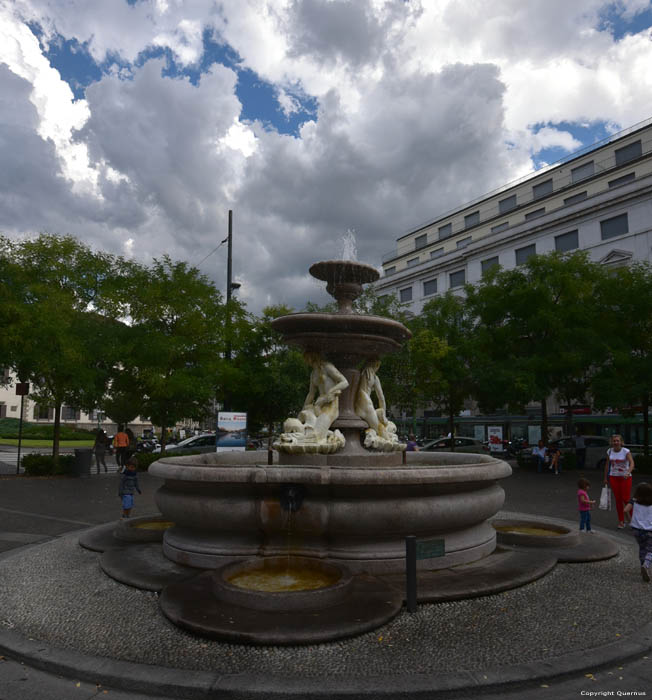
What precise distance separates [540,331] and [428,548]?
818 inches

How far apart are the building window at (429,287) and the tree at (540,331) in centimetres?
2704

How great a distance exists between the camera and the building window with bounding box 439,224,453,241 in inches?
2325

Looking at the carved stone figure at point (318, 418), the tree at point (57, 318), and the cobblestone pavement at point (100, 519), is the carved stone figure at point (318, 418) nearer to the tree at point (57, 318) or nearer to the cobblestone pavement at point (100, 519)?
the cobblestone pavement at point (100, 519)

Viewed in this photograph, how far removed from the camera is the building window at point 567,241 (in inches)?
1604

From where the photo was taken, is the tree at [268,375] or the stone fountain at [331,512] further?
the tree at [268,375]

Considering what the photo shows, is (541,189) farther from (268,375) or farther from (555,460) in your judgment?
(268,375)

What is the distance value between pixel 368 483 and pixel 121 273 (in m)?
18.8

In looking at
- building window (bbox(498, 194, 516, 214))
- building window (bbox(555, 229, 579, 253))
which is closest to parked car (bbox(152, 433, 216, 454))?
building window (bbox(555, 229, 579, 253))

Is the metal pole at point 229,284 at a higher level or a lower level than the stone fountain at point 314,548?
higher

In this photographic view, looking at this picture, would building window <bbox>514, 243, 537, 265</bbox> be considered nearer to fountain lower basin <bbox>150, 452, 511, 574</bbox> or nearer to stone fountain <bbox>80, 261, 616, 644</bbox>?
stone fountain <bbox>80, 261, 616, 644</bbox>

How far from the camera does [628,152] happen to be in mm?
43812

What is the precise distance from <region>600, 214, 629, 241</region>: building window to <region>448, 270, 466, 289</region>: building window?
1380cm

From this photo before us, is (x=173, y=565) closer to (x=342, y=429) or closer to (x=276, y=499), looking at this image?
(x=276, y=499)

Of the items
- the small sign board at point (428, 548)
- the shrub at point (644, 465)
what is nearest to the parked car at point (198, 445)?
the shrub at point (644, 465)
